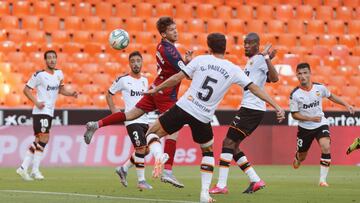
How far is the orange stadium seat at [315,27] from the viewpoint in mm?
29672


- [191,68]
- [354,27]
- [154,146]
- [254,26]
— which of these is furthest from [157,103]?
[354,27]

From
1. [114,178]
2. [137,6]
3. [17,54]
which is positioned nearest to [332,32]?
[137,6]

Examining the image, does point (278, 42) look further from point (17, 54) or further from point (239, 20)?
point (17, 54)

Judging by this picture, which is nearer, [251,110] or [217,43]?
[217,43]

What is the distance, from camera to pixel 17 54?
26281 mm

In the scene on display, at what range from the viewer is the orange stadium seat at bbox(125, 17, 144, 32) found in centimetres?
2791

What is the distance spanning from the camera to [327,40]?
96.6ft

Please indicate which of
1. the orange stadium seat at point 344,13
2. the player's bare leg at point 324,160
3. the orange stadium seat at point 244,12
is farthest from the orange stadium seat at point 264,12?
the player's bare leg at point 324,160

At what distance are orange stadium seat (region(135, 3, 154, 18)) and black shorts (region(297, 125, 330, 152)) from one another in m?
13.4

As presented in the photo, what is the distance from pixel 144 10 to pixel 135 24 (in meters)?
0.64

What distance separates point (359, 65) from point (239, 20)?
13.5 feet

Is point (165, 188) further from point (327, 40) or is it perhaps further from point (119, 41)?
point (327, 40)

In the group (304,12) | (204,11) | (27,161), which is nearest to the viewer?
(27,161)

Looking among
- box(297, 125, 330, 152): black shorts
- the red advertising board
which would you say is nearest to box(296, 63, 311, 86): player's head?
box(297, 125, 330, 152): black shorts
